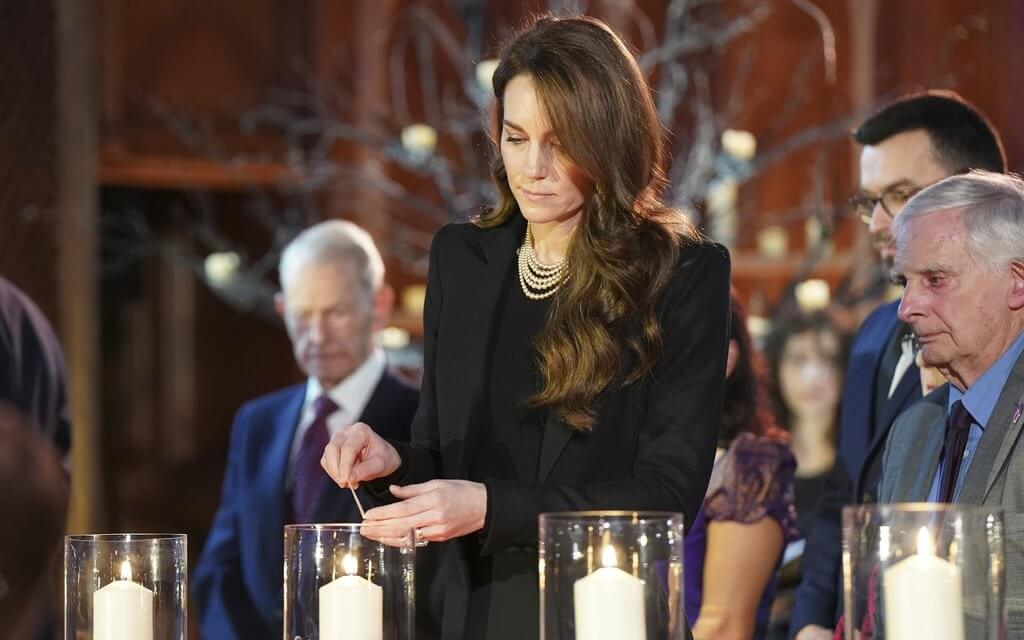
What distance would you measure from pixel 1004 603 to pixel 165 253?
5.62 meters

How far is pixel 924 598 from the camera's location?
151cm

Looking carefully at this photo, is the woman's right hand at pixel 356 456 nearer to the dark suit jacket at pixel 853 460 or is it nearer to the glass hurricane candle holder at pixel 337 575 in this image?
the glass hurricane candle holder at pixel 337 575

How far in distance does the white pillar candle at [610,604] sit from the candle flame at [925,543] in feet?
0.92

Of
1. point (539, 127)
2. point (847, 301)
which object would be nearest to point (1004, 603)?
point (539, 127)

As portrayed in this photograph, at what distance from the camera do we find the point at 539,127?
207 cm

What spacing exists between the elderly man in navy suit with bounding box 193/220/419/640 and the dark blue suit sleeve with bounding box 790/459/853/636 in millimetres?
1065

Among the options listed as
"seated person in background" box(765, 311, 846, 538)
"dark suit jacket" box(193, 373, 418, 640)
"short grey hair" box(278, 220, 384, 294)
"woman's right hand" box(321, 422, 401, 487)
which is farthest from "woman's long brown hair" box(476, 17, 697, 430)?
"seated person in background" box(765, 311, 846, 538)

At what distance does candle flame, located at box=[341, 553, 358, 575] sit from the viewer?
5.67 feet

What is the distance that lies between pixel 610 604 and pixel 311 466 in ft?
7.50

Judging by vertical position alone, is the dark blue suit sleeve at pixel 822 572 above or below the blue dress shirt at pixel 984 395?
below

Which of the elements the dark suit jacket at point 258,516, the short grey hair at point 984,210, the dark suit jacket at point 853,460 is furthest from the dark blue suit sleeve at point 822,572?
the dark suit jacket at point 258,516

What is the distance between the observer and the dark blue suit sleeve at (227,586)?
141 inches

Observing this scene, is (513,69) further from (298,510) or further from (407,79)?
(407,79)

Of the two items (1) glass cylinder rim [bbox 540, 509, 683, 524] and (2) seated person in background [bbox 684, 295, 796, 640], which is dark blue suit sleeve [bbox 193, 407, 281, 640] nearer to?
(2) seated person in background [bbox 684, 295, 796, 640]
